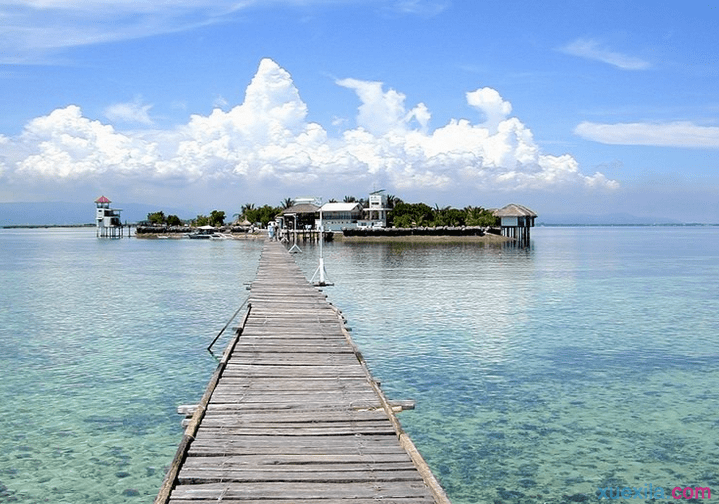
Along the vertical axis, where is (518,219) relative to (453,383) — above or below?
above

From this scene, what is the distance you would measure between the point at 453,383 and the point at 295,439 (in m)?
7.59

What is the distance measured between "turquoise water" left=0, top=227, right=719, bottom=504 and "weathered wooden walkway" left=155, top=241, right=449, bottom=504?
173 centimetres

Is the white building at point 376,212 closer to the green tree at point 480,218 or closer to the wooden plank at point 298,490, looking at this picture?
the green tree at point 480,218

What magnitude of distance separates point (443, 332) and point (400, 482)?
47.6 ft

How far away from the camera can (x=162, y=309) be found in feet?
86.3

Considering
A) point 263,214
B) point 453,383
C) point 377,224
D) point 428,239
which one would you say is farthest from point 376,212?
point 453,383

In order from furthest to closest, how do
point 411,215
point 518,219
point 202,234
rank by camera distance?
point 202,234 < point 411,215 < point 518,219

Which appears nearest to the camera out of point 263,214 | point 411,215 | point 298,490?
point 298,490

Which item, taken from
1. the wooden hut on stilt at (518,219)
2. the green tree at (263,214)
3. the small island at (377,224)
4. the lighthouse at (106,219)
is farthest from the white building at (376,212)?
the lighthouse at (106,219)

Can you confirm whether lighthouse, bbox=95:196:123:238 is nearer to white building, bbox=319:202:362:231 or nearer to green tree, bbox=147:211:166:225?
green tree, bbox=147:211:166:225

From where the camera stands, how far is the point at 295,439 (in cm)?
701

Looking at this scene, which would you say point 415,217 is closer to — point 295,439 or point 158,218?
point 158,218

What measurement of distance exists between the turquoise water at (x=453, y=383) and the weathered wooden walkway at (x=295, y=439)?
68.2 inches

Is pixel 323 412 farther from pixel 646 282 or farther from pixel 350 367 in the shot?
pixel 646 282
